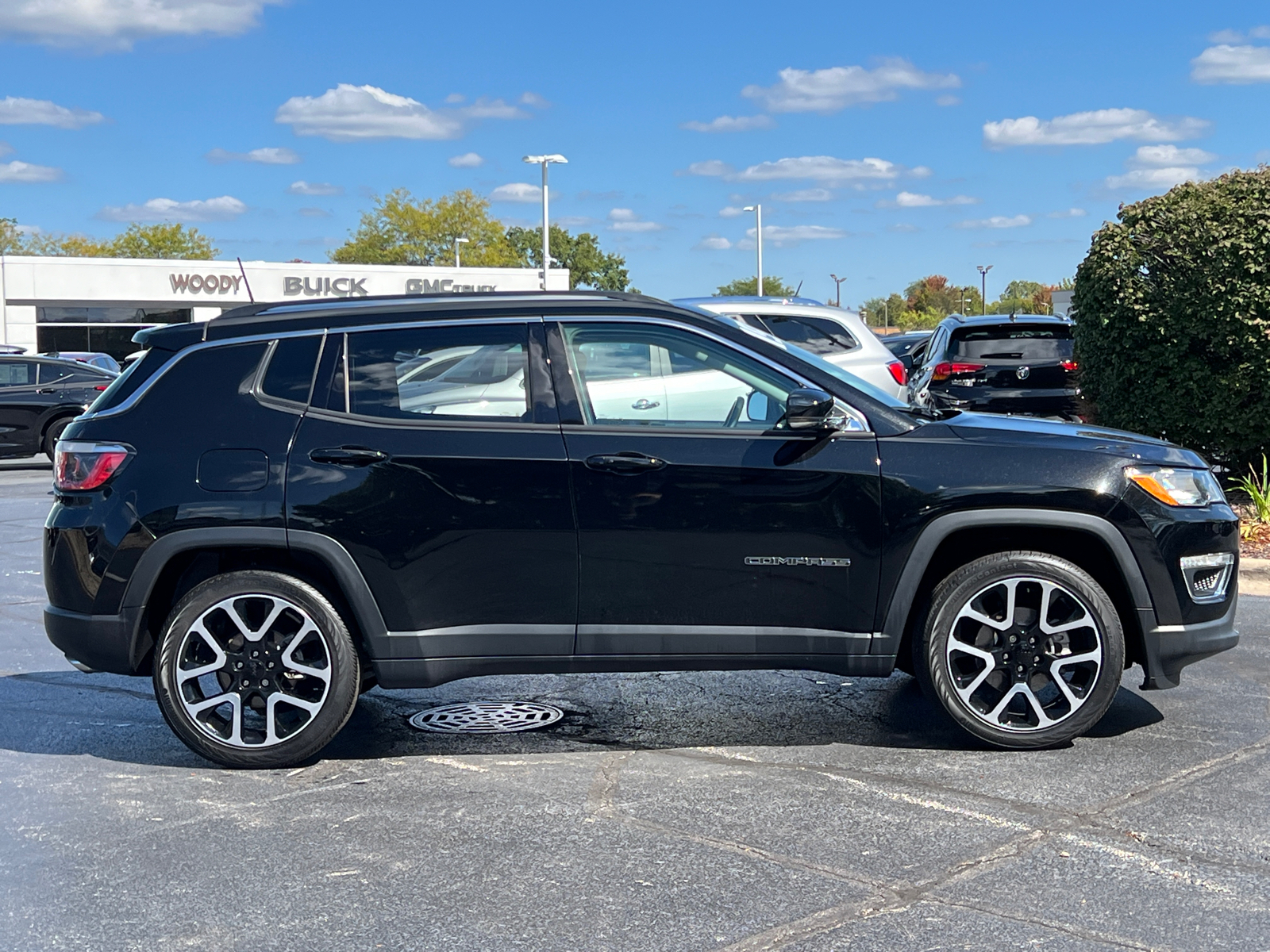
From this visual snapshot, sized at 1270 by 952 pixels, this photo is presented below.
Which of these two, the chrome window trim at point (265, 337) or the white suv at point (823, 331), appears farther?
the white suv at point (823, 331)

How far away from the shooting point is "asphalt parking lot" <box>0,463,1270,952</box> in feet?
12.3

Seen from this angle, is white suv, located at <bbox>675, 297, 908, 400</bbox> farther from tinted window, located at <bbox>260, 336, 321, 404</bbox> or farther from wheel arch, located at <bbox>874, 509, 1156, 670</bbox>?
tinted window, located at <bbox>260, 336, 321, 404</bbox>

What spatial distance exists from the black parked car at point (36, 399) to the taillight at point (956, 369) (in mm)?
11360

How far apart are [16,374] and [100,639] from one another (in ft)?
50.5

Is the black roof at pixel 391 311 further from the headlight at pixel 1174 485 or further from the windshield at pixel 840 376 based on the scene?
the headlight at pixel 1174 485

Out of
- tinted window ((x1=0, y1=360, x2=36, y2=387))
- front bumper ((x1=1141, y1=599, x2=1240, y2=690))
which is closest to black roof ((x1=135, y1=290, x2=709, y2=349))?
front bumper ((x1=1141, y1=599, x2=1240, y2=690))

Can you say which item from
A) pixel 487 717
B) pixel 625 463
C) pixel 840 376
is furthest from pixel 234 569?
pixel 840 376

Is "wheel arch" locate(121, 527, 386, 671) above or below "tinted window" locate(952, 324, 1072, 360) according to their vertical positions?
below

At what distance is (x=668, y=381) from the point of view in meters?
5.32

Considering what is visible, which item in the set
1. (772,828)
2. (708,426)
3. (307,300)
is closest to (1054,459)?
(708,426)

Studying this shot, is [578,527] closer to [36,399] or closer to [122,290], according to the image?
[36,399]

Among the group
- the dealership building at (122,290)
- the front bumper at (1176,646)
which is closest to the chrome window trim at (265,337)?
the front bumper at (1176,646)

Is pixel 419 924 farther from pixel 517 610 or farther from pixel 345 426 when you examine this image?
pixel 345 426

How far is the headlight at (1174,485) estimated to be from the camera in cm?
523
